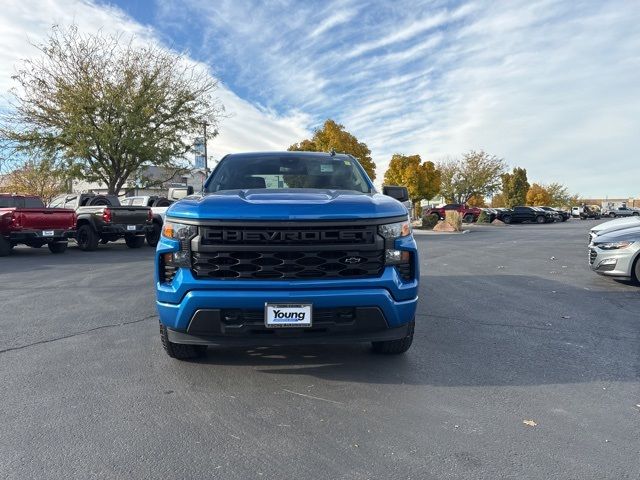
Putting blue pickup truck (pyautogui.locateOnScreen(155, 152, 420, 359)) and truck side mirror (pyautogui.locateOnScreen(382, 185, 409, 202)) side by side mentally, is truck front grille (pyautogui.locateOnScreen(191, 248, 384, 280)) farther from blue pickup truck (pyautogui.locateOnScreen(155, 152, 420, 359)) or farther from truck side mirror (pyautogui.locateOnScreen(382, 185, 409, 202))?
truck side mirror (pyautogui.locateOnScreen(382, 185, 409, 202))

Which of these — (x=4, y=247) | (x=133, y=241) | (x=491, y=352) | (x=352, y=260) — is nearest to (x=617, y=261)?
(x=491, y=352)

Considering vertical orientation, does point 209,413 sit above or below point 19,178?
below

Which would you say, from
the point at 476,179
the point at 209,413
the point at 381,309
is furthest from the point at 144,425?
the point at 476,179

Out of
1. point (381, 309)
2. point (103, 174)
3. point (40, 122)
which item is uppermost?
point (40, 122)

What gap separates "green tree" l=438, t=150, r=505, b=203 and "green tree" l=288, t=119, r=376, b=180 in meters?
27.0

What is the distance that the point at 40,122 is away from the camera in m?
20.4

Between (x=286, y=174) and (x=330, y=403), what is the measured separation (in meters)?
2.51

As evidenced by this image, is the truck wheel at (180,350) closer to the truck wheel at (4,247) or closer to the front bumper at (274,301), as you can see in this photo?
the front bumper at (274,301)

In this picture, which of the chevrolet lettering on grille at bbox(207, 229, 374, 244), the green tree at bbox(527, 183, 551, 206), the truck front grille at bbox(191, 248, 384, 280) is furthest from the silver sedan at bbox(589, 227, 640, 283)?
the green tree at bbox(527, 183, 551, 206)

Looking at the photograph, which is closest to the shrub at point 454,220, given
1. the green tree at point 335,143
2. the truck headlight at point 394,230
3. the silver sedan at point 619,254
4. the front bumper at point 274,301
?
the green tree at point 335,143

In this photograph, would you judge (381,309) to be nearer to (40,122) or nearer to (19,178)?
(40,122)

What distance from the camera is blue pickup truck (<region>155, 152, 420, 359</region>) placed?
122 inches

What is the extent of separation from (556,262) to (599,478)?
32.1 ft

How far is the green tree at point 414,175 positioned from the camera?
41438 millimetres
